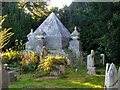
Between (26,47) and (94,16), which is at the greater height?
(94,16)

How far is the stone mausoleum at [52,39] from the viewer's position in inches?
278

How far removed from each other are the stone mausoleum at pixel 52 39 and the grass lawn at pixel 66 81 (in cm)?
159

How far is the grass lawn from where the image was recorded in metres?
4.49

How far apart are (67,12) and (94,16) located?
1.43 m

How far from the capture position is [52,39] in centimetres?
736

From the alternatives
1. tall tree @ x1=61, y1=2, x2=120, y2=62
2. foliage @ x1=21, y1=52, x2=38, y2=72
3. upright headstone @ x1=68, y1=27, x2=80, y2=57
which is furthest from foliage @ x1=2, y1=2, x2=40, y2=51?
foliage @ x1=21, y1=52, x2=38, y2=72

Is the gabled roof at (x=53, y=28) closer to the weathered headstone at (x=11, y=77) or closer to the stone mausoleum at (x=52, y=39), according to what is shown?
the stone mausoleum at (x=52, y=39)

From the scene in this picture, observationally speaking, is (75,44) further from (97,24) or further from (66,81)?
(66,81)

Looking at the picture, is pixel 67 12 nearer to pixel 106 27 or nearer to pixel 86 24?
pixel 86 24

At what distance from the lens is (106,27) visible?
24.6ft

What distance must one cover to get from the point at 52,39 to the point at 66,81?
262 cm

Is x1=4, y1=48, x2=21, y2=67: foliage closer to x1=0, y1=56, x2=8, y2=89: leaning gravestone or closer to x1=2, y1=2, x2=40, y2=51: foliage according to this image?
x1=2, y1=2, x2=40, y2=51: foliage

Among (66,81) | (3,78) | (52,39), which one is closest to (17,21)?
(52,39)

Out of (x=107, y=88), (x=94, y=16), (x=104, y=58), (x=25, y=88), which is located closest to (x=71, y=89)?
(x=25, y=88)
